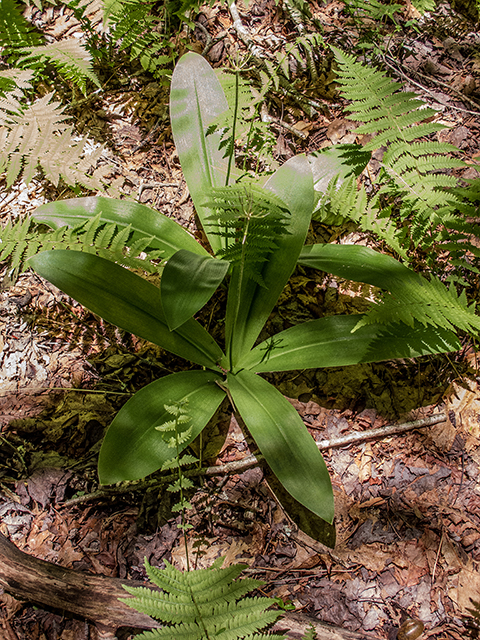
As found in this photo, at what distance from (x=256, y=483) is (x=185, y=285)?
0.92 metres

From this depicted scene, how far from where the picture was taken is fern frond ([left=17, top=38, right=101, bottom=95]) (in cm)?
227

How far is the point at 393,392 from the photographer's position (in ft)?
6.35

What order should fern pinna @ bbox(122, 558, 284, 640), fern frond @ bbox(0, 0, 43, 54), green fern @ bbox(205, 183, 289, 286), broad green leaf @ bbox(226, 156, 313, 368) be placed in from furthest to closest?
fern frond @ bbox(0, 0, 43, 54), broad green leaf @ bbox(226, 156, 313, 368), green fern @ bbox(205, 183, 289, 286), fern pinna @ bbox(122, 558, 284, 640)

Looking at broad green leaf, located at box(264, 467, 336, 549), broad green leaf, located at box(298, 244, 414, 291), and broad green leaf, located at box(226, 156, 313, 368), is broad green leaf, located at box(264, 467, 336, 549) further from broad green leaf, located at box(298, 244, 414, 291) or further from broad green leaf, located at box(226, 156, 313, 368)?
broad green leaf, located at box(298, 244, 414, 291)

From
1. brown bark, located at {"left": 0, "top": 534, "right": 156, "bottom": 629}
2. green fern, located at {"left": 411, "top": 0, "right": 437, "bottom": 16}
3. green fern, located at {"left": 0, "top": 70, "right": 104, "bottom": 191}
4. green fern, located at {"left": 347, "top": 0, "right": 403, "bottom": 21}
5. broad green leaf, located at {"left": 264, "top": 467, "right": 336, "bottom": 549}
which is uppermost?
green fern, located at {"left": 411, "top": 0, "right": 437, "bottom": 16}

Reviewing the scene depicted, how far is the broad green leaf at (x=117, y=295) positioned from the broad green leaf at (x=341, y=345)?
292mm

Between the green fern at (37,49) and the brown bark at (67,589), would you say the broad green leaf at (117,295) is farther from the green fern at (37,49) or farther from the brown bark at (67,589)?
the green fern at (37,49)

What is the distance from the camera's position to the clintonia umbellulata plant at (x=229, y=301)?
4.61 ft

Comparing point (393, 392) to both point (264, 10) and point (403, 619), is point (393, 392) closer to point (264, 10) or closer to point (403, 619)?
point (403, 619)

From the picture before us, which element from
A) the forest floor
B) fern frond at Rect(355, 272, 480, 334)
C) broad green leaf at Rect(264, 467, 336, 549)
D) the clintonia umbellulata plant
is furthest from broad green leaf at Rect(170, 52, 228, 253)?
broad green leaf at Rect(264, 467, 336, 549)

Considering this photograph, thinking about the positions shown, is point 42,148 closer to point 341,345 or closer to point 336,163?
point 336,163

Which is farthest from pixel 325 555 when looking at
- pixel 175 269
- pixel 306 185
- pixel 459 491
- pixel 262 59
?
pixel 262 59

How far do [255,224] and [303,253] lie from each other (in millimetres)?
518

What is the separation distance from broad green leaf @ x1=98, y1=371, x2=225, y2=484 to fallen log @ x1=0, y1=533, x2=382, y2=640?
1.18 ft
